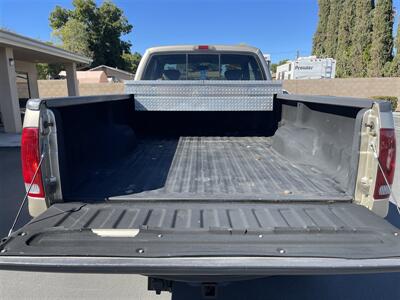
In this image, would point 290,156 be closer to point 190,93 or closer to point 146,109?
point 190,93

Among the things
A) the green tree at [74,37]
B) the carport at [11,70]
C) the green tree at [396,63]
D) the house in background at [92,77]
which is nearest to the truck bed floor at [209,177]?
the carport at [11,70]

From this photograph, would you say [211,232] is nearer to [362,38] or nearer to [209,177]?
[209,177]

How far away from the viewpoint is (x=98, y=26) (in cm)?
3722

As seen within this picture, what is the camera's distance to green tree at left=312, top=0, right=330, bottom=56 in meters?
39.4

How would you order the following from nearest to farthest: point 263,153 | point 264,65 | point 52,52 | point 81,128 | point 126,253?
point 126,253
point 81,128
point 263,153
point 264,65
point 52,52

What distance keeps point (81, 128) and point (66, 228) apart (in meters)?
1.08

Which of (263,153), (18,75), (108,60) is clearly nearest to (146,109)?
(263,153)

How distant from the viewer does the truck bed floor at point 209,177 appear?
238cm

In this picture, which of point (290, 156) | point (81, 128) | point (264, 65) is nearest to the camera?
point (81, 128)

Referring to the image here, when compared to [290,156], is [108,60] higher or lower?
higher

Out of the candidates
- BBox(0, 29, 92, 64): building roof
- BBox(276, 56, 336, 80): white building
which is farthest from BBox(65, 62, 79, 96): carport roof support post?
BBox(276, 56, 336, 80): white building

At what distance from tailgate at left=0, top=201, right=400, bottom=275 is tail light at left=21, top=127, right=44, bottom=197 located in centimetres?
17

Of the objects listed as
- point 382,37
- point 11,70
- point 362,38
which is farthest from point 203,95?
point 362,38

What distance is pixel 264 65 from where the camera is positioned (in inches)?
191
